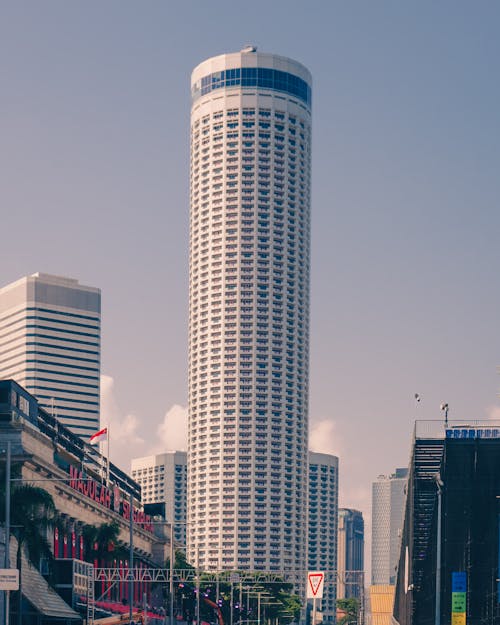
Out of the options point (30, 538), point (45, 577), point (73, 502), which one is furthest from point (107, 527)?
point (30, 538)

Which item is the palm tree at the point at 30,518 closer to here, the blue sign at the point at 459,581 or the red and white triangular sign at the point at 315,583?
the blue sign at the point at 459,581

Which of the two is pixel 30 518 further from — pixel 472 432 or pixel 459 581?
pixel 472 432

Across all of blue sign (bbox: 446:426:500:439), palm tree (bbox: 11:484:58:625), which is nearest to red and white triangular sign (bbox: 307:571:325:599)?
palm tree (bbox: 11:484:58:625)

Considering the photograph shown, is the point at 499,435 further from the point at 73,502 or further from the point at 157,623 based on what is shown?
the point at 157,623

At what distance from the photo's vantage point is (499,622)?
10706 centimetres

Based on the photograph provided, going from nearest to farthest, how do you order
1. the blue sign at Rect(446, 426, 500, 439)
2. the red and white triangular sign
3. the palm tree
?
the red and white triangular sign < the palm tree < the blue sign at Rect(446, 426, 500, 439)

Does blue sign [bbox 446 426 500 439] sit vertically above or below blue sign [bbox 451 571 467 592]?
above

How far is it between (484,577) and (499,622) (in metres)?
4.65

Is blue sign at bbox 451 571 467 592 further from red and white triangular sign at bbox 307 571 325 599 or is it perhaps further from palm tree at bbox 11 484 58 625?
red and white triangular sign at bbox 307 571 325 599

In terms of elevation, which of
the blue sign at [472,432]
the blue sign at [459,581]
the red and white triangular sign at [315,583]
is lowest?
the blue sign at [459,581]

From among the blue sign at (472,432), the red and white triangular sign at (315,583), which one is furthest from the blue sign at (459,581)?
Result: the red and white triangular sign at (315,583)

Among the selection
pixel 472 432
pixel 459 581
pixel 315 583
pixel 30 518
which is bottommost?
pixel 459 581

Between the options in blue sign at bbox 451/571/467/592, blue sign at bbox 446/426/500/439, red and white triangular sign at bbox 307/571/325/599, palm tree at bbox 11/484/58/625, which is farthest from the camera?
blue sign at bbox 446/426/500/439

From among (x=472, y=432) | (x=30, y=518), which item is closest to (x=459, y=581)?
(x=472, y=432)
